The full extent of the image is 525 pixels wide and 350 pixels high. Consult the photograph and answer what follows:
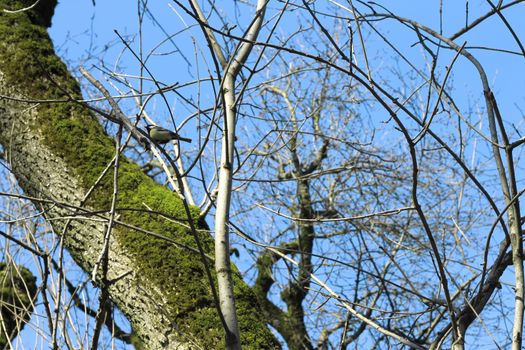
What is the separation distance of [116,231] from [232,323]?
1492 millimetres

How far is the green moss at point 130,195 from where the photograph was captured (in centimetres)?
275

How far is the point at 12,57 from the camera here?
3.73m

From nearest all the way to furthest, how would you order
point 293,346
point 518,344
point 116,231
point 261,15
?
point 518,344 → point 261,15 → point 116,231 → point 293,346

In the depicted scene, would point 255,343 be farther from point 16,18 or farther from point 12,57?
point 16,18

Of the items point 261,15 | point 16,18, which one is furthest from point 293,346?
point 261,15

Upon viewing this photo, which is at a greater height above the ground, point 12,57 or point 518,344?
point 12,57

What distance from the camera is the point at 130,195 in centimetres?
326

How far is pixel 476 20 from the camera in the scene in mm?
2008

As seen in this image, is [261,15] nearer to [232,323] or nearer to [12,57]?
[232,323]

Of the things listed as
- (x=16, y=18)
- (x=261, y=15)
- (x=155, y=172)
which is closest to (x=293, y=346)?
(x=155, y=172)

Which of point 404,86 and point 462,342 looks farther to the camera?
point 404,86

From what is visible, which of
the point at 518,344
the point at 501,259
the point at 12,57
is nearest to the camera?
the point at 518,344

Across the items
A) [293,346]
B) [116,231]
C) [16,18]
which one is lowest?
[116,231]

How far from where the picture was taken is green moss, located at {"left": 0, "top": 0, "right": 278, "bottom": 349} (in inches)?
108
